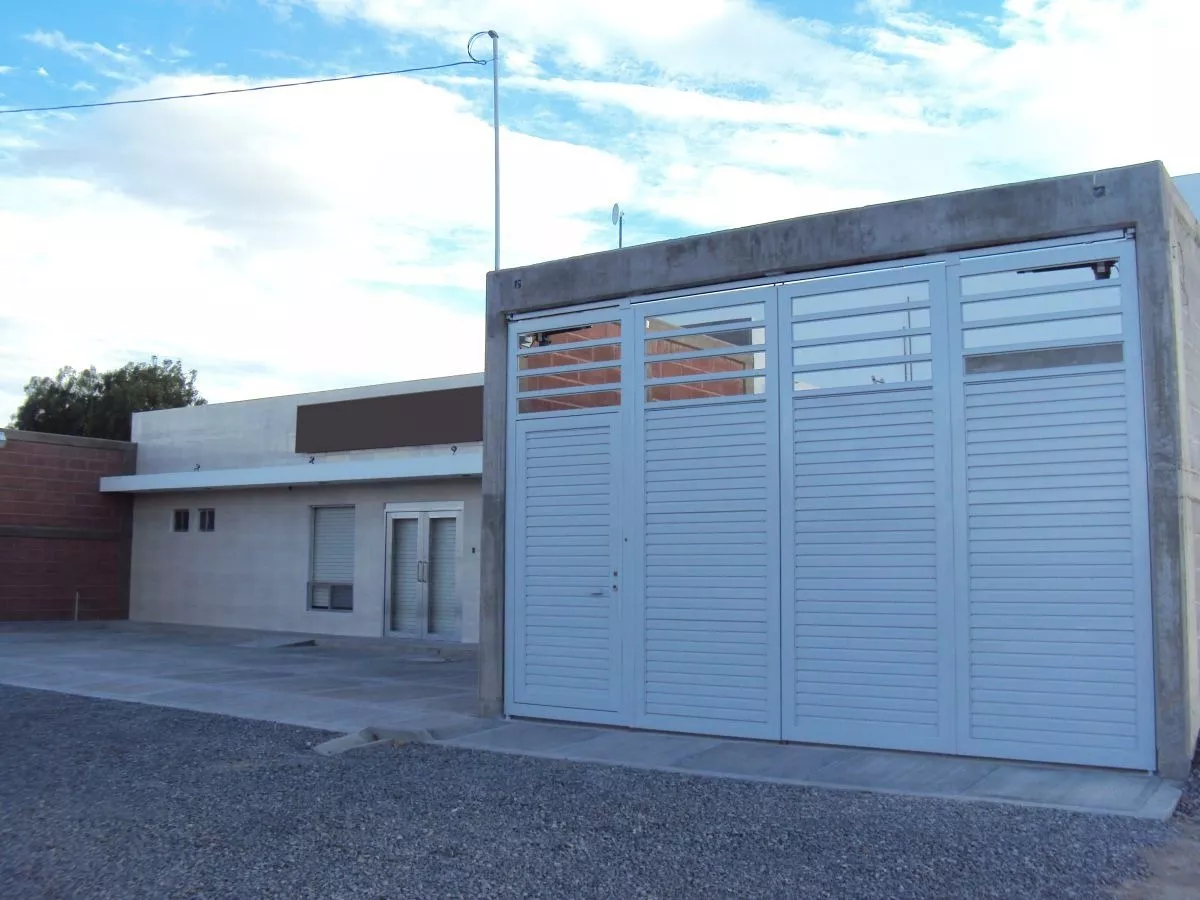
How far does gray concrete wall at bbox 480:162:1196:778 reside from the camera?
23.3 feet

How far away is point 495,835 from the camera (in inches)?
240

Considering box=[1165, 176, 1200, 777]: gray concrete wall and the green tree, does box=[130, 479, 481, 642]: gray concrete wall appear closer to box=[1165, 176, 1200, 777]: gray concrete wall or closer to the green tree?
box=[1165, 176, 1200, 777]: gray concrete wall

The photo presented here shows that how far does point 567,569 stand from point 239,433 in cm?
1332

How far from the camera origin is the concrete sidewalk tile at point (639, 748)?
8109 millimetres

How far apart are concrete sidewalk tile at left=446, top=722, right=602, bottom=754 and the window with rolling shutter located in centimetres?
1023

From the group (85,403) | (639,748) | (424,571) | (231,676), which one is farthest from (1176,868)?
(85,403)

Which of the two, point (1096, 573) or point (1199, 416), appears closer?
point (1096, 573)

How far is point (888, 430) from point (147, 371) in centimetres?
4954

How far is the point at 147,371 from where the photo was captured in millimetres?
51844

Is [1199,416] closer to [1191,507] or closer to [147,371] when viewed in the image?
[1191,507]

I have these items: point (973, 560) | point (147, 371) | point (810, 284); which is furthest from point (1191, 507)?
point (147, 371)

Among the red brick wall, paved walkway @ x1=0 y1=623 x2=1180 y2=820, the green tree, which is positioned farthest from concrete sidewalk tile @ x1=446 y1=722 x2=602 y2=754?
the green tree

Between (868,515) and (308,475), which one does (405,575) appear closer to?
(308,475)

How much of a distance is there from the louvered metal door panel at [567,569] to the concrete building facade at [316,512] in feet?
21.3
